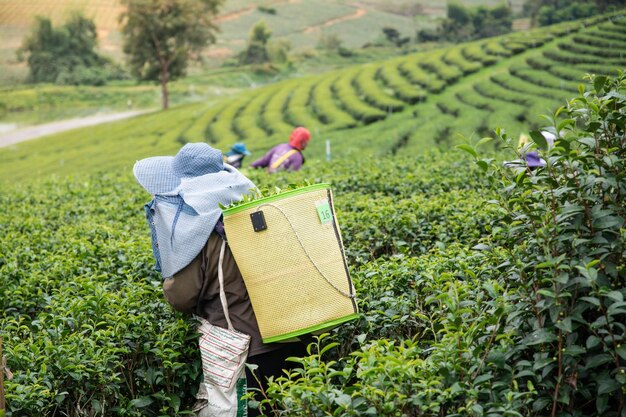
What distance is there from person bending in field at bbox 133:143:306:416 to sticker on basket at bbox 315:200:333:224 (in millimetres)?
410

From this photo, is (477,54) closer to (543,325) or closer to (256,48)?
(256,48)

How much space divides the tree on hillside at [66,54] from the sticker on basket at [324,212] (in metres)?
18.8

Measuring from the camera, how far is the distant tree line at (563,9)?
19250 mm

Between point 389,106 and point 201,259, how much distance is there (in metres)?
16.6

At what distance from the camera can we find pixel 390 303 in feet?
11.1

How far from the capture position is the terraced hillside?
18.1m

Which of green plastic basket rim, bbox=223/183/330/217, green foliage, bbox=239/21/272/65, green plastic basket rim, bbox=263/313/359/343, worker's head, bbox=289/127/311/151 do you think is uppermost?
green plastic basket rim, bbox=223/183/330/217

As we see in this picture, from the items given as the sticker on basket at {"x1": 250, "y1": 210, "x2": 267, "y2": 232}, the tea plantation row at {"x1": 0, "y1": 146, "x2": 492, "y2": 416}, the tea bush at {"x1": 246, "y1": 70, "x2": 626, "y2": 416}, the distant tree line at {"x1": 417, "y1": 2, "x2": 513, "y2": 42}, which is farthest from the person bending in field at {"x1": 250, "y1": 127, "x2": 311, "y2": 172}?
the distant tree line at {"x1": 417, "y1": 2, "x2": 513, "y2": 42}

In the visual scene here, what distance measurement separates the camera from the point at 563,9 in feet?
66.1

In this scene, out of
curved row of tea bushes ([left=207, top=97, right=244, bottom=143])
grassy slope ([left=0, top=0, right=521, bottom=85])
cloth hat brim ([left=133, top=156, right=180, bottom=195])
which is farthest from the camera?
grassy slope ([left=0, top=0, right=521, bottom=85])

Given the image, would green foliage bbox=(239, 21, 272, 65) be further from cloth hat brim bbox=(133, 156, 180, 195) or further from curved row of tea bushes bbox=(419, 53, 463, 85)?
cloth hat brim bbox=(133, 156, 180, 195)

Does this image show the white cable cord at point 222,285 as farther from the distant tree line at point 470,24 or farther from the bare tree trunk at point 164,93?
the distant tree line at point 470,24

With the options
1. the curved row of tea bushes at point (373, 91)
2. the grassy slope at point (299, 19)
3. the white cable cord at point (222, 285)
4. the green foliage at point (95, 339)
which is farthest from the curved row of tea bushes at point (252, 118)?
the white cable cord at point (222, 285)

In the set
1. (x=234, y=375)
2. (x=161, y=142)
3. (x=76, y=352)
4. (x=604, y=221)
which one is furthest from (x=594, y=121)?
(x=161, y=142)
